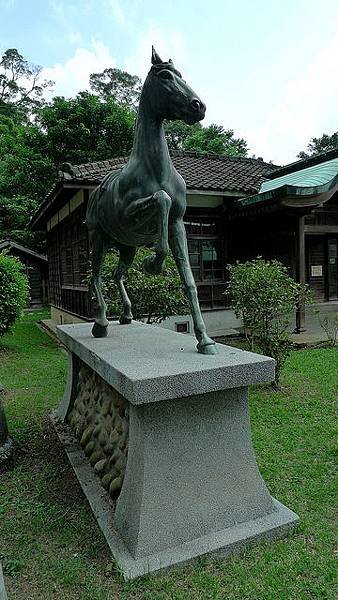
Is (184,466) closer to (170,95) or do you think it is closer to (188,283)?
(188,283)

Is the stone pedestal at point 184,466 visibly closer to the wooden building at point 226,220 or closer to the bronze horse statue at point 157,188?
the bronze horse statue at point 157,188

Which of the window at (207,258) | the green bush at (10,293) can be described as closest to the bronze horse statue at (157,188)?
the green bush at (10,293)

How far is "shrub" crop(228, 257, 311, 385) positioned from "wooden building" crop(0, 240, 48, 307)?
49.7 feet

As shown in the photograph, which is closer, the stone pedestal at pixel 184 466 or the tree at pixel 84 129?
the stone pedestal at pixel 184 466

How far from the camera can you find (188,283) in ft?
9.30

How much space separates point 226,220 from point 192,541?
8956 mm

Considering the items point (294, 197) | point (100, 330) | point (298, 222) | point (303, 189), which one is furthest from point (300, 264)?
point (100, 330)

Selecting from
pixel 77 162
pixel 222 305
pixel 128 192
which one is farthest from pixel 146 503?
pixel 77 162

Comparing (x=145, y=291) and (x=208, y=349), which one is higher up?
(x=145, y=291)

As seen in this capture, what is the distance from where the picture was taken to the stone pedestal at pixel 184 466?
2266 millimetres

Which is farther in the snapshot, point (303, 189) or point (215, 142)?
point (215, 142)

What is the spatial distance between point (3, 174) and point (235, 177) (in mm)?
11483

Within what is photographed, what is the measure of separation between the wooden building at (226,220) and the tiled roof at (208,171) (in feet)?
0.07

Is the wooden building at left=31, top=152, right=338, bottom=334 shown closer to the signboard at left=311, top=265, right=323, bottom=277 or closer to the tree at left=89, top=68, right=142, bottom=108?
the signboard at left=311, top=265, right=323, bottom=277
